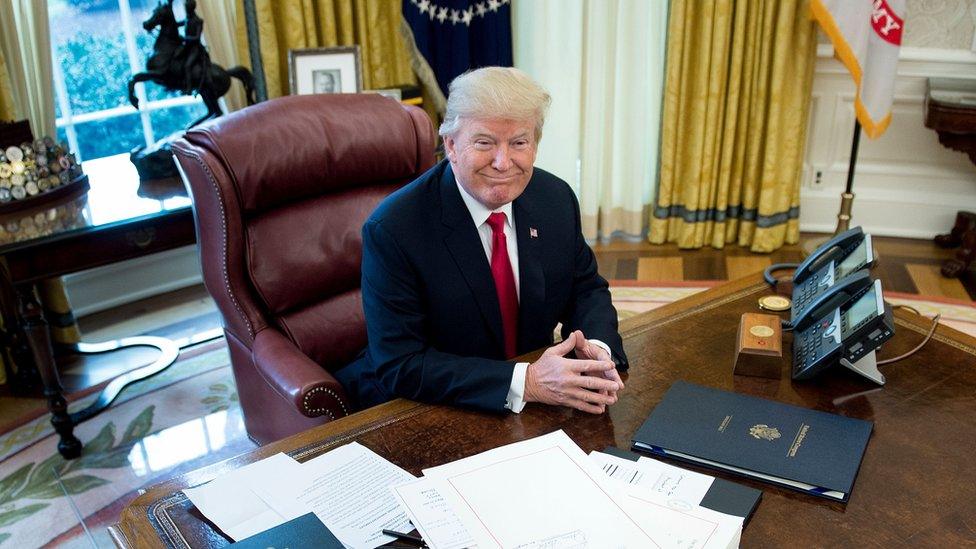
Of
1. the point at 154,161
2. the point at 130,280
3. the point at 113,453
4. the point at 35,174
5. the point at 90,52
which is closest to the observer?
the point at 35,174

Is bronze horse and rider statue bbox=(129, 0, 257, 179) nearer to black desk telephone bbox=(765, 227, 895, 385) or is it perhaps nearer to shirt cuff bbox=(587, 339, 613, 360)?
shirt cuff bbox=(587, 339, 613, 360)

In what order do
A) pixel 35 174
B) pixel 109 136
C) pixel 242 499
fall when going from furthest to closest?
pixel 109 136 → pixel 35 174 → pixel 242 499

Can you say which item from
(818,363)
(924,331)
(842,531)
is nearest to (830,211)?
(924,331)

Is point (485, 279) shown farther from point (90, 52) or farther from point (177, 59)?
point (90, 52)

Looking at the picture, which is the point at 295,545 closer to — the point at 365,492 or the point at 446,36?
the point at 365,492

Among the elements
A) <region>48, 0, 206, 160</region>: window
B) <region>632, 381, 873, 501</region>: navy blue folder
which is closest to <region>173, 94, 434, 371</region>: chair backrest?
<region>632, 381, 873, 501</region>: navy blue folder

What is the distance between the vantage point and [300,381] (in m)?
1.76

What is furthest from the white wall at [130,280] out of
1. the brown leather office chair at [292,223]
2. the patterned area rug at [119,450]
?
the brown leather office chair at [292,223]

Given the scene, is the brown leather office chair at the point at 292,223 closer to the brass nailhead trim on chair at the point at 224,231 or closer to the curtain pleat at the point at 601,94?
the brass nailhead trim on chair at the point at 224,231

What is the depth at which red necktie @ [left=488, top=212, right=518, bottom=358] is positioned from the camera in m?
1.73

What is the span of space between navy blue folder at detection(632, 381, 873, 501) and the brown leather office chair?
76cm

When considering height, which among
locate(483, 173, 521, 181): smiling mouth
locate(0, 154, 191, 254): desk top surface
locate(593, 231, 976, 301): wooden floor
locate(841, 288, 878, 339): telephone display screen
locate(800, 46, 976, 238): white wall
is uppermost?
locate(483, 173, 521, 181): smiling mouth

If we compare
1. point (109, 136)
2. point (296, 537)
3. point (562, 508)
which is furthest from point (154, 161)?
point (562, 508)

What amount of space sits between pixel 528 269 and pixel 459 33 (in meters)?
2.21
